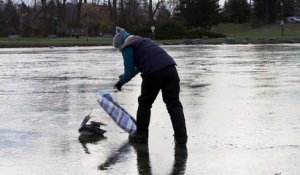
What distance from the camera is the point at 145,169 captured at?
20.4ft

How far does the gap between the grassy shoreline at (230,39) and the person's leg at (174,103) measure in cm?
4198

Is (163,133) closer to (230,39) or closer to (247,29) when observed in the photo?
(230,39)

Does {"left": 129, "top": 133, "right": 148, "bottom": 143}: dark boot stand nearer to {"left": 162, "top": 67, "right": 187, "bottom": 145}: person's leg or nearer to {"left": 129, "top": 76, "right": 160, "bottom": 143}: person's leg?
{"left": 129, "top": 76, "right": 160, "bottom": 143}: person's leg

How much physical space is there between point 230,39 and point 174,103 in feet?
151

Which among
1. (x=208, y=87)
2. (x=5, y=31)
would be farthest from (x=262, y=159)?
(x=5, y=31)

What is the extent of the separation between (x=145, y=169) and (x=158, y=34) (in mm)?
55833

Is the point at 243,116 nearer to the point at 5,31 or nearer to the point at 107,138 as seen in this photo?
the point at 107,138

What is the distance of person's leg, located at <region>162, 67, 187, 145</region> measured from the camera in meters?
7.56

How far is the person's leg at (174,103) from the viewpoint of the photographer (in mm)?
7562

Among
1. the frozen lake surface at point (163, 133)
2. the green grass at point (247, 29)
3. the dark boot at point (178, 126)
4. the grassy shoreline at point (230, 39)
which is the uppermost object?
the green grass at point (247, 29)

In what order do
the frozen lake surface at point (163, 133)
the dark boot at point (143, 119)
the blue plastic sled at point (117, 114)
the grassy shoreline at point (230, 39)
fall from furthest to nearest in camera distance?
the grassy shoreline at point (230, 39) < the blue plastic sled at point (117, 114) < the dark boot at point (143, 119) < the frozen lake surface at point (163, 133)

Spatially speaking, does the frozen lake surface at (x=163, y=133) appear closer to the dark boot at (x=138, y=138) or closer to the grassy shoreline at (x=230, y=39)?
the dark boot at (x=138, y=138)

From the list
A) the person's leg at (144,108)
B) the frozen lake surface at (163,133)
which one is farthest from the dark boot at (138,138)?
the frozen lake surface at (163,133)

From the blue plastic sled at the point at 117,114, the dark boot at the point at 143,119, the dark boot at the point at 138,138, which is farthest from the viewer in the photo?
the blue plastic sled at the point at 117,114
